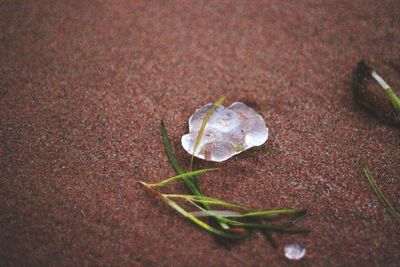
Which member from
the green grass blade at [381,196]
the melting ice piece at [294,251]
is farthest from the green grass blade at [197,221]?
the green grass blade at [381,196]

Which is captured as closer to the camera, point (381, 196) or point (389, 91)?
point (381, 196)

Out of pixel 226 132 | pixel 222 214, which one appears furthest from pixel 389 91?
pixel 222 214

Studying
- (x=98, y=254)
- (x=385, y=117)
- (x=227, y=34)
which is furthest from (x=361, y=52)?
(x=98, y=254)

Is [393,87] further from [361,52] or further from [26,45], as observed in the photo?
[26,45]

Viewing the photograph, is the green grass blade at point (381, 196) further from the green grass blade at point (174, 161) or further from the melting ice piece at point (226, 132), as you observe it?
the green grass blade at point (174, 161)

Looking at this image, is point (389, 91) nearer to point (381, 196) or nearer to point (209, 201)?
point (381, 196)

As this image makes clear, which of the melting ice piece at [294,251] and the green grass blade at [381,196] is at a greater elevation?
the green grass blade at [381,196]
